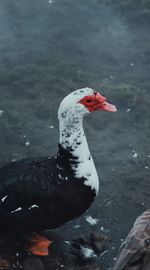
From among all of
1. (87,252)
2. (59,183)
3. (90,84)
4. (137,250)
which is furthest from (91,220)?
(90,84)

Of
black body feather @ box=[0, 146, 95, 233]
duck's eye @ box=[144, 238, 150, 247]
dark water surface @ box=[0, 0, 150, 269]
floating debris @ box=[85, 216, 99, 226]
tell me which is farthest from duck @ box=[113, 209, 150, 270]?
floating debris @ box=[85, 216, 99, 226]

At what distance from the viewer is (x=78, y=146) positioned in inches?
233

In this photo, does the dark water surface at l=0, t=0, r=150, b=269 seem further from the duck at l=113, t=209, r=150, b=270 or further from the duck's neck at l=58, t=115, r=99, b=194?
the duck at l=113, t=209, r=150, b=270

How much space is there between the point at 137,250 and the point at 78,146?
4.84 ft

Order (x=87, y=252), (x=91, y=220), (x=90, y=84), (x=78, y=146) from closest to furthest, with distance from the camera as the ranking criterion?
(x=78, y=146), (x=87, y=252), (x=91, y=220), (x=90, y=84)

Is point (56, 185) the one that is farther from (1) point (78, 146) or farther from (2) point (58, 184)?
(1) point (78, 146)

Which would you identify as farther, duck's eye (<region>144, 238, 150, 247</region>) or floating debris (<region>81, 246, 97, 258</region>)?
floating debris (<region>81, 246, 97, 258</region>)

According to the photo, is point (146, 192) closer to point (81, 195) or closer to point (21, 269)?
point (81, 195)

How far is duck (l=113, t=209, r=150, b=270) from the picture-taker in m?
4.65

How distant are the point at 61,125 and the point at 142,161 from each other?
1855 millimetres

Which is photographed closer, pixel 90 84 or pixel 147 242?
pixel 147 242

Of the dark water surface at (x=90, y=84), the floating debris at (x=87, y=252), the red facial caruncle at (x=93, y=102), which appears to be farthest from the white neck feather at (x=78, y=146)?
the dark water surface at (x=90, y=84)

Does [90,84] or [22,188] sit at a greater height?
[22,188]

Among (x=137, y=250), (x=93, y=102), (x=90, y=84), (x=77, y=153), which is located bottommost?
(x=90, y=84)
